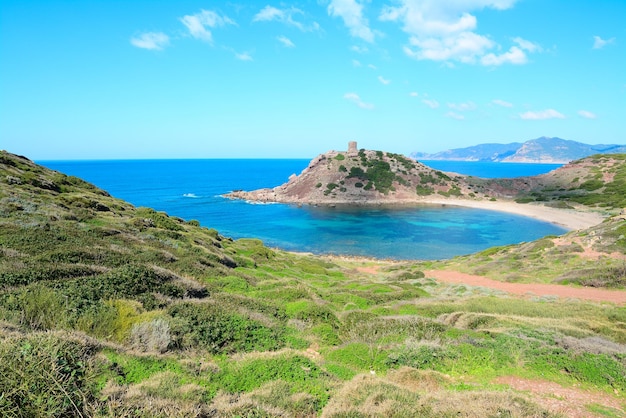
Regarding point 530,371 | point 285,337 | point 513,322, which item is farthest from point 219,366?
point 513,322

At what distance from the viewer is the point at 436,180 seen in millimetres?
127938

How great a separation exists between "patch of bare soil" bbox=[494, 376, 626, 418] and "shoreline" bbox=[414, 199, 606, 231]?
82.1 m

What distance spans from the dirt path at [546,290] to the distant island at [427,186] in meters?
80.6

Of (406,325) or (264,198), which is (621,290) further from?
(264,198)

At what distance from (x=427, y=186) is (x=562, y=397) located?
125 meters

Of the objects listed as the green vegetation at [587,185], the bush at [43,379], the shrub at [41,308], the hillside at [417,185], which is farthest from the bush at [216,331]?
the green vegetation at [587,185]

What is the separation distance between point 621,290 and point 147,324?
30.3 metres

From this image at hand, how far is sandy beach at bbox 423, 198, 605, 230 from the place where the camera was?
7825 centimetres

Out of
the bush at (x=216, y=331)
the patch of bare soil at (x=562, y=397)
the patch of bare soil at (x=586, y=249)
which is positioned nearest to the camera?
the patch of bare soil at (x=562, y=397)

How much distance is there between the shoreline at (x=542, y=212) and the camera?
7800 cm

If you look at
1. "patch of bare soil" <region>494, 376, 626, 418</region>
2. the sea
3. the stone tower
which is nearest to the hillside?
the stone tower

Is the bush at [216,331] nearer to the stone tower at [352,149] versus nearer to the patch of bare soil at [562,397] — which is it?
the patch of bare soil at [562,397]

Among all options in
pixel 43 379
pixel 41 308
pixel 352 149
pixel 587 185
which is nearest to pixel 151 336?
pixel 41 308

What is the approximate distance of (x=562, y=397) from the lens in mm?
7723
